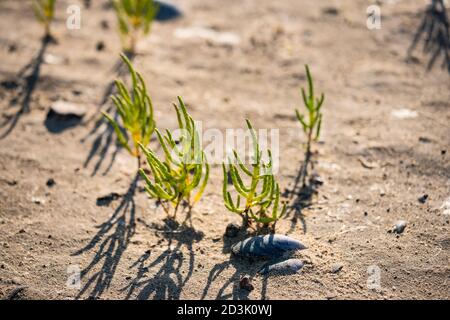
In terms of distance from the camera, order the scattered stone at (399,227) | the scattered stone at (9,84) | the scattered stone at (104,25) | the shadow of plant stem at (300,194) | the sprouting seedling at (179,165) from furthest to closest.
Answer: the scattered stone at (104,25) → the scattered stone at (9,84) → the shadow of plant stem at (300,194) → the scattered stone at (399,227) → the sprouting seedling at (179,165)

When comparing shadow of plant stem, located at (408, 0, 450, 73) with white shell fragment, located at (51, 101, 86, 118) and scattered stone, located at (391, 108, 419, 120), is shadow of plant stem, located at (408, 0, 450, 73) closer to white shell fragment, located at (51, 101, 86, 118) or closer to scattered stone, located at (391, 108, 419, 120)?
scattered stone, located at (391, 108, 419, 120)

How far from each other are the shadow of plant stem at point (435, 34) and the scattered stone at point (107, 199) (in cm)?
249

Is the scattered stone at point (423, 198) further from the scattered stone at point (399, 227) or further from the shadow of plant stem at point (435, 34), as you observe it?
Answer: the shadow of plant stem at point (435, 34)

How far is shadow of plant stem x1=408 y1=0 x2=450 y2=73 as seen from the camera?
3.94 meters

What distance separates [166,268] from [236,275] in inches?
13.5

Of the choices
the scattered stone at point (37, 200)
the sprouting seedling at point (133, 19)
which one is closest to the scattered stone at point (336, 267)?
the scattered stone at point (37, 200)

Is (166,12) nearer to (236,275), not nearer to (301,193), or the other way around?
(301,193)

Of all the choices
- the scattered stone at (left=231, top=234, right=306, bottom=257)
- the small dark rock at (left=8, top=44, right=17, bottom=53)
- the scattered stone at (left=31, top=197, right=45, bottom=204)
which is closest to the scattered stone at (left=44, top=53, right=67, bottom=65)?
the small dark rock at (left=8, top=44, right=17, bottom=53)

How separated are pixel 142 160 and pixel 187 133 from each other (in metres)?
0.74

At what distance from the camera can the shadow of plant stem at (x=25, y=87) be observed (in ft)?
11.1

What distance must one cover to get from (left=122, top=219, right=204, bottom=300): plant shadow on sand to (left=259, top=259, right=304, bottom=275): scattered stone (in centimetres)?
35

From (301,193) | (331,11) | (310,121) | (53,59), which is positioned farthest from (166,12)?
(301,193)

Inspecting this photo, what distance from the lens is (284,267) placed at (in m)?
2.45

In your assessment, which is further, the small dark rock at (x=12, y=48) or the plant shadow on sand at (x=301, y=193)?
the small dark rock at (x=12, y=48)
